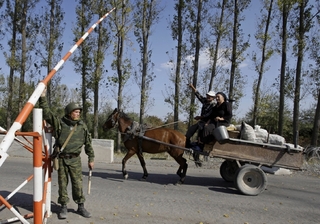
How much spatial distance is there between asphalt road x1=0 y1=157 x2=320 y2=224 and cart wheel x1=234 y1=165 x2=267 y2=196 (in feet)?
0.59

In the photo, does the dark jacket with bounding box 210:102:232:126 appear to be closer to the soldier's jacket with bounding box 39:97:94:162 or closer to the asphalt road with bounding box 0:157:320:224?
the asphalt road with bounding box 0:157:320:224

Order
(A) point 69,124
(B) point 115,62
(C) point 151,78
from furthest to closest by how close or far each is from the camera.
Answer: (C) point 151,78 < (B) point 115,62 < (A) point 69,124

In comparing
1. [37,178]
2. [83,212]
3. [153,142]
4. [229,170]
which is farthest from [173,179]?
[37,178]

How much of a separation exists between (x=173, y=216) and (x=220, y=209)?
1.13 metres

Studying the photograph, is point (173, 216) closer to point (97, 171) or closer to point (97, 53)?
point (97, 171)

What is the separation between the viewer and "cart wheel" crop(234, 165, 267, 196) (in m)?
7.61

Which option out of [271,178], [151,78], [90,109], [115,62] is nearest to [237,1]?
[151,78]

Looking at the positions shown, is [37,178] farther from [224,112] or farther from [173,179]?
[173,179]

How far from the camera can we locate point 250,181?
7.80 meters

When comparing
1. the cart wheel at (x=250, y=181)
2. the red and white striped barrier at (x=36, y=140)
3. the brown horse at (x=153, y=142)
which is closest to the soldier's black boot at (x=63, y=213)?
the red and white striped barrier at (x=36, y=140)

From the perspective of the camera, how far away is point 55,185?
315 inches

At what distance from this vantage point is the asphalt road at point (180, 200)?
5715 mm

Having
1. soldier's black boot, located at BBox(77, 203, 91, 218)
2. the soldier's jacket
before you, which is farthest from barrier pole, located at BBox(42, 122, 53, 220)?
soldier's black boot, located at BBox(77, 203, 91, 218)

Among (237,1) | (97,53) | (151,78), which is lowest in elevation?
(151,78)
